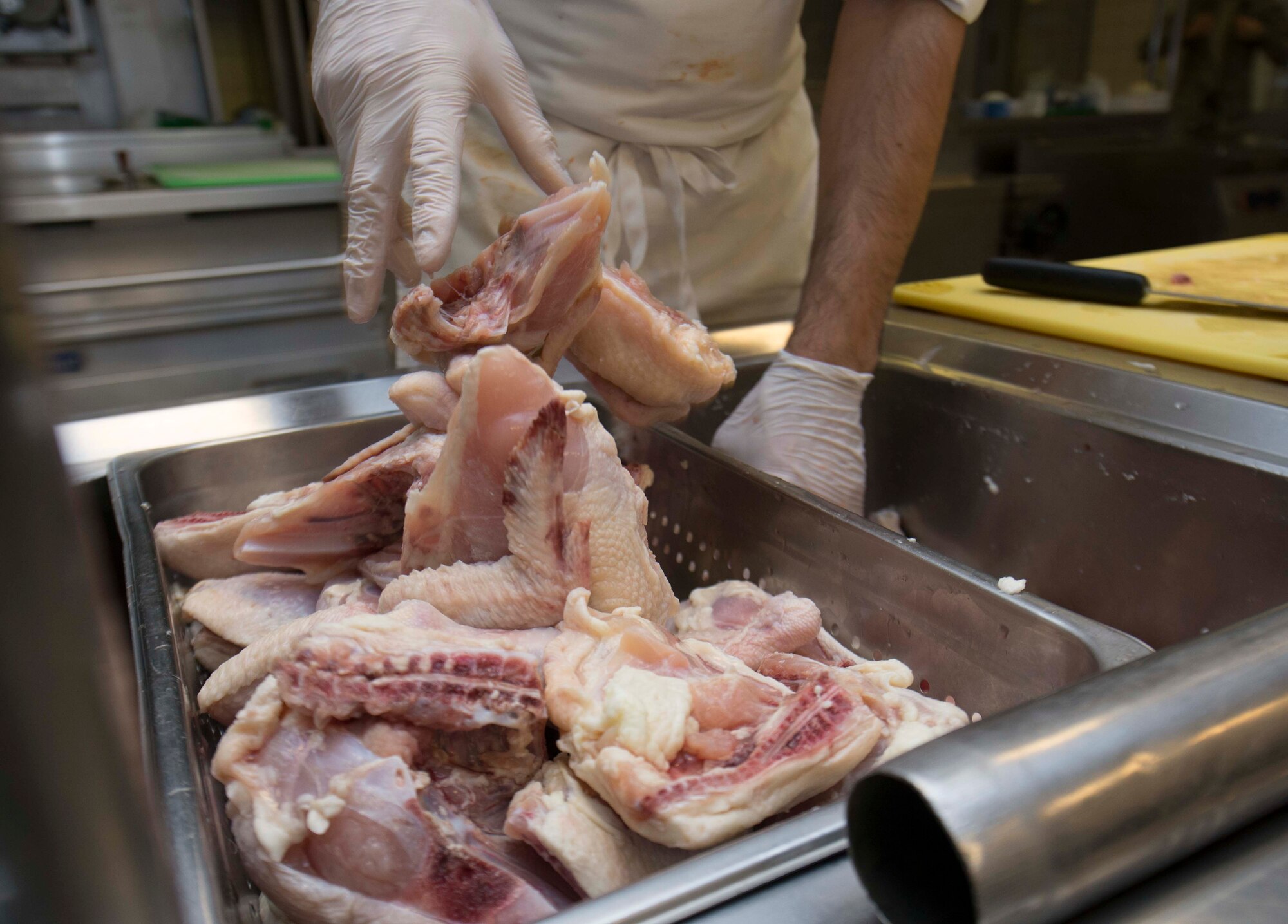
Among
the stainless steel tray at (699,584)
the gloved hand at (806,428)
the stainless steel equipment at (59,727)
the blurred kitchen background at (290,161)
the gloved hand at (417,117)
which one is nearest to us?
the stainless steel equipment at (59,727)

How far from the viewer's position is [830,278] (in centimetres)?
157

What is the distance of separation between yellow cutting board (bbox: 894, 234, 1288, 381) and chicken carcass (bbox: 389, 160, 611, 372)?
926 mm

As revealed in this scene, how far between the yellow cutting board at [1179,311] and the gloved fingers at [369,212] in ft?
3.47

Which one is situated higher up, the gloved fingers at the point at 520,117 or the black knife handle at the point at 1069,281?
the gloved fingers at the point at 520,117

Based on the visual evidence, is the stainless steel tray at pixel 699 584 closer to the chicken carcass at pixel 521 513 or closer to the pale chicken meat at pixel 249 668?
the pale chicken meat at pixel 249 668

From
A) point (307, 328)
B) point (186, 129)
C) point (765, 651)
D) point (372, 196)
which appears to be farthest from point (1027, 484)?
point (186, 129)

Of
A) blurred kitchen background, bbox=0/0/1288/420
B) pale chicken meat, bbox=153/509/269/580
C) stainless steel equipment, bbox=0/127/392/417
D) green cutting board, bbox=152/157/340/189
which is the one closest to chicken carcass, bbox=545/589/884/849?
pale chicken meat, bbox=153/509/269/580

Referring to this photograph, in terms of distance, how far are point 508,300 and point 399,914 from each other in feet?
1.97

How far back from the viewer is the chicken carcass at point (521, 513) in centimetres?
85

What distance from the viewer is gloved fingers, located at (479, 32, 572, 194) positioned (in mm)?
1276

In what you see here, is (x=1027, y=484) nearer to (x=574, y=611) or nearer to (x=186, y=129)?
(x=574, y=611)

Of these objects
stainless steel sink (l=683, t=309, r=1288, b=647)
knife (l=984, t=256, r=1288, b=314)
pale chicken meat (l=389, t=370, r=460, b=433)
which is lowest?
stainless steel sink (l=683, t=309, r=1288, b=647)

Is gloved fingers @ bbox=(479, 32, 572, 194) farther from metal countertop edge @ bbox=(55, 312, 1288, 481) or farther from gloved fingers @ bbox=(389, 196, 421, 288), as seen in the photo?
metal countertop edge @ bbox=(55, 312, 1288, 481)

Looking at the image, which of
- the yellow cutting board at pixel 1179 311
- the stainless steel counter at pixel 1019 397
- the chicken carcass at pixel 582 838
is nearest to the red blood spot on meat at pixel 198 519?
the stainless steel counter at pixel 1019 397
